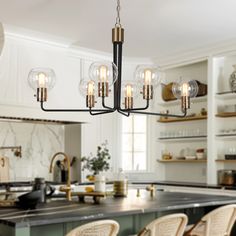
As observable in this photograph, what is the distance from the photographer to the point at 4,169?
6.00 metres

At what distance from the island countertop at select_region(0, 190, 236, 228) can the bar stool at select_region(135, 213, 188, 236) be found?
0.11 metres

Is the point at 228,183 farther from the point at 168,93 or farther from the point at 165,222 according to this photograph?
the point at 165,222

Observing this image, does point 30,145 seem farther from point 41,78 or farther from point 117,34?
point 117,34

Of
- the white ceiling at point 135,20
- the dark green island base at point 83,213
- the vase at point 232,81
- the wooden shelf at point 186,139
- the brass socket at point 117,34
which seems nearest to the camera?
the dark green island base at point 83,213

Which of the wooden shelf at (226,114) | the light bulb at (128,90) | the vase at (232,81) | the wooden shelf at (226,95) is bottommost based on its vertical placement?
the wooden shelf at (226,114)

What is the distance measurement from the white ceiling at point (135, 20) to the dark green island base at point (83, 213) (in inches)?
79.0

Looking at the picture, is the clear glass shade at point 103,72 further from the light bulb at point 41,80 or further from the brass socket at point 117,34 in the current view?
the light bulb at point 41,80

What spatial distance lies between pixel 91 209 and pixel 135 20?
2.73 meters

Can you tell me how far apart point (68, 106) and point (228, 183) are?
2.44 metres

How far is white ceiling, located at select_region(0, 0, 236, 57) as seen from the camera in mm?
4598

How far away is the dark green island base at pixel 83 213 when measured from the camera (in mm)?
2584

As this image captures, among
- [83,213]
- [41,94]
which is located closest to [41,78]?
[41,94]

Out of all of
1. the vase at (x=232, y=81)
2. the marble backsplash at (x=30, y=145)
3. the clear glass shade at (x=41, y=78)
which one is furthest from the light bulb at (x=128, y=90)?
the vase at (x=232, y=81)

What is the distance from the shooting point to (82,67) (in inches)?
260
